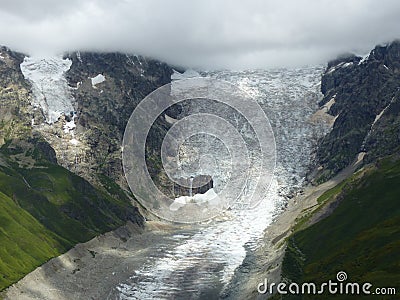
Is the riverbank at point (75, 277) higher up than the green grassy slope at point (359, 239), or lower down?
lower down

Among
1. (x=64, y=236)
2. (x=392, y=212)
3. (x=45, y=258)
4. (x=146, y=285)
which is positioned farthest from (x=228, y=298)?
(x=64, y=236)

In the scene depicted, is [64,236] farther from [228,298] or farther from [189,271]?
[228,298]

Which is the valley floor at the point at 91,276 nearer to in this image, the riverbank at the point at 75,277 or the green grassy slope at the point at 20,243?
the riverbank at the point at 75,277

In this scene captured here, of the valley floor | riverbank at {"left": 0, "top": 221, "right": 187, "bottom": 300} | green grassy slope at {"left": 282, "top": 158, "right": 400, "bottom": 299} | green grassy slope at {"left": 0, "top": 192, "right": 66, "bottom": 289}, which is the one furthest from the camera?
green grassy slope at {"left": 0, "top": 192, "right": 66, "bottom": 289}

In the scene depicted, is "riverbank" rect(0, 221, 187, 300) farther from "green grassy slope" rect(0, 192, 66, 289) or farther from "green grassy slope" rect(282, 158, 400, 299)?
"green grassy slope" rect(282, 158, 400, 299)

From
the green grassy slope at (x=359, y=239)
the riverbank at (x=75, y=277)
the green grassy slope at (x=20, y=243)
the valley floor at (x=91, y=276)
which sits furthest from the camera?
the green grassy slope at (x=20, y=243)

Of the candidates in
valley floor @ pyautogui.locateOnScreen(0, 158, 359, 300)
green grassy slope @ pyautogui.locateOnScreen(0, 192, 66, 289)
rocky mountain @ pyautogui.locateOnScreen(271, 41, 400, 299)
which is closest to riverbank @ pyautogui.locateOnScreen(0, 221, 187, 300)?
valley floor @ pyautogui.locateOnScreen(0, 158, 359, 300)

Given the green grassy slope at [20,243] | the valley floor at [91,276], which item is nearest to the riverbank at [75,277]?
the valley floor at [91,276]

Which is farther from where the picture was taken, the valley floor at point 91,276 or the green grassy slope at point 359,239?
the valley floor at point 91,276

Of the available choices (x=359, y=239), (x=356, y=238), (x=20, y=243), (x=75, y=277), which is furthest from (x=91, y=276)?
(x=359, y=239)

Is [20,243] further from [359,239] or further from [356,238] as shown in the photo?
[359,239]
